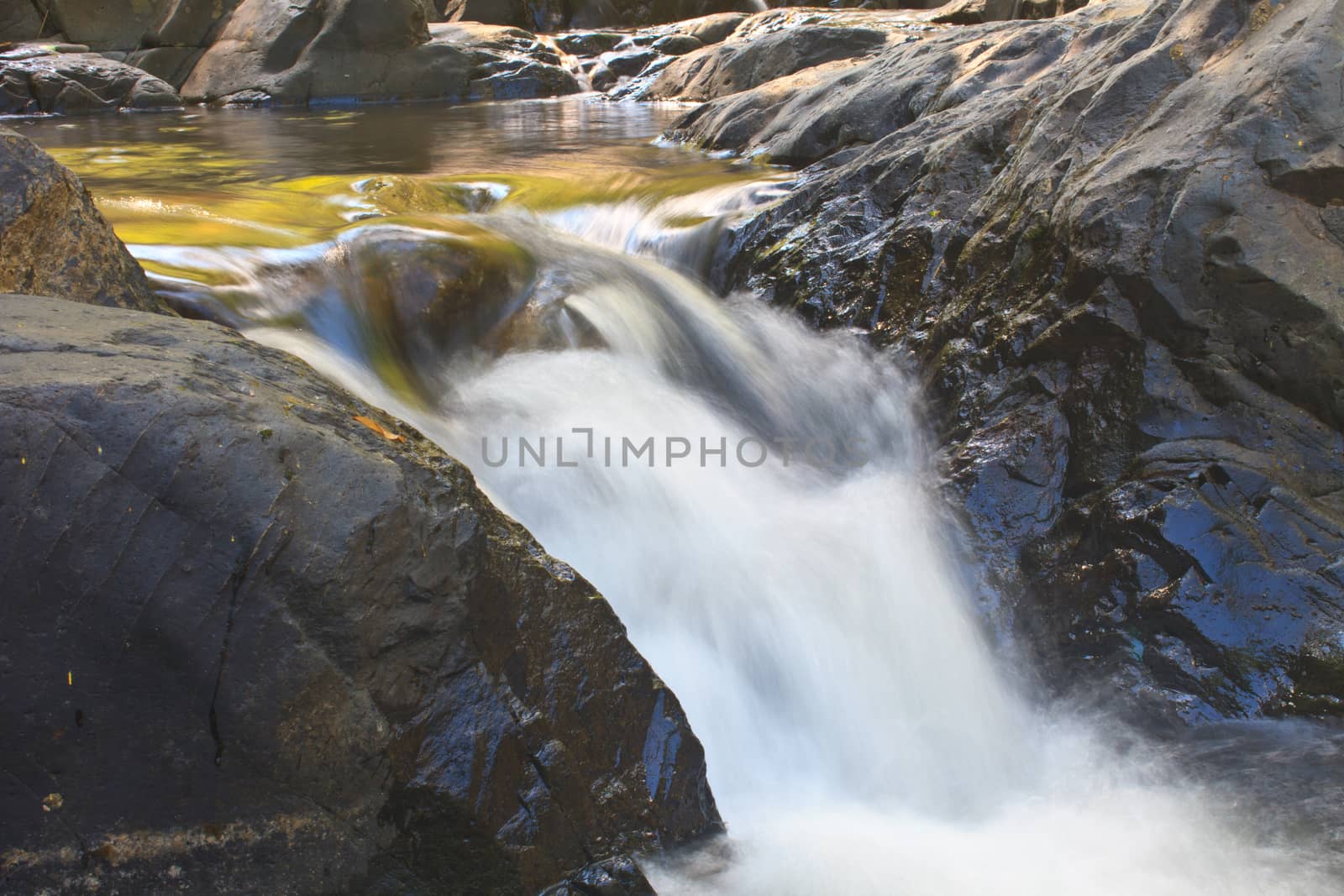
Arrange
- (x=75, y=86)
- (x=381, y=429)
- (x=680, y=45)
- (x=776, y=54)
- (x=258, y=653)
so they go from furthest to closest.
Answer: (x=680, y=45) → (x=75, y=86) → (x=776, y=54) → (x=381, y=429) → (x=258, y=653)

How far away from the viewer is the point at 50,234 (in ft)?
9.89

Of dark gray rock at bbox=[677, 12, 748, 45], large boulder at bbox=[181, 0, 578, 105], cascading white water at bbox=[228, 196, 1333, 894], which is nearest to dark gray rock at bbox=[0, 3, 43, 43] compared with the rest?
large boulder at bbox=[181, 0, 578, 105]

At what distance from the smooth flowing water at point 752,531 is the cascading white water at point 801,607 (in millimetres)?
10

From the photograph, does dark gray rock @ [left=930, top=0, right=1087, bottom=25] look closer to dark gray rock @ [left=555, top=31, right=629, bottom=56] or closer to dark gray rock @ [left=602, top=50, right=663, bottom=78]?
dark gray rock @ [left=602, top=50, right=663, bottom=78]

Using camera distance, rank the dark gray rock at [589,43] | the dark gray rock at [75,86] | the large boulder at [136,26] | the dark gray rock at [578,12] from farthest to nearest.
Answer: the dark gray rock at [578,12] < the dark gray rock at [589,43] < the large boulder at [136,26] < the dark gray rock at [75,86]

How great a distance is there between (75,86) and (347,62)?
16.2 ft

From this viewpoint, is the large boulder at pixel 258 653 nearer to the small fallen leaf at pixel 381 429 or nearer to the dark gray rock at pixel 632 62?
the small fallen leaf at pixel 381 429

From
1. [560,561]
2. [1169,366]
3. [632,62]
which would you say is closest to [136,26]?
[632,62]

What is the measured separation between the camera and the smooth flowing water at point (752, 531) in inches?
101

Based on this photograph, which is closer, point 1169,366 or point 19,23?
point 1169,366

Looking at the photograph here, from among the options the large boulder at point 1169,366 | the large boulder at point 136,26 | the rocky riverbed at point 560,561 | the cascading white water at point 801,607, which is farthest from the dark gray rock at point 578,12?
the large boulder at point 1169,366

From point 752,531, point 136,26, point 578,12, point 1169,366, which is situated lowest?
point 752,531

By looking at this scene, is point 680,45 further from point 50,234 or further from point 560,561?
point 560,561

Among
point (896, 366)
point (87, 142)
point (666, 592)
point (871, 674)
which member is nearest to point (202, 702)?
point (666, 592)
